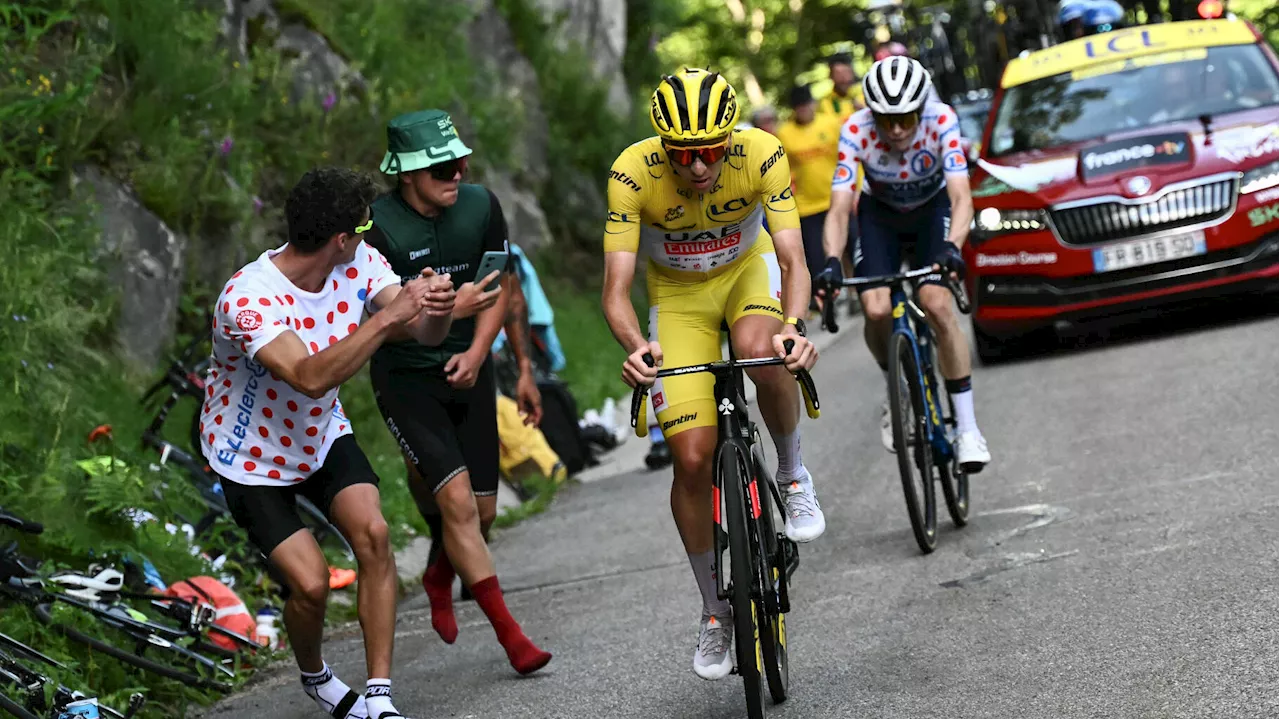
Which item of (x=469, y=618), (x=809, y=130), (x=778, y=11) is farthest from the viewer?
(x=778, y=11)

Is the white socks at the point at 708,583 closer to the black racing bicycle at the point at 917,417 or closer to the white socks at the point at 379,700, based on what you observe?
the white socks at the point at 379,700

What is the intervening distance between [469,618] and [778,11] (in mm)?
44387

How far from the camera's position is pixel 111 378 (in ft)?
37.3

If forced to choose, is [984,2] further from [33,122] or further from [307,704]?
[307,704]

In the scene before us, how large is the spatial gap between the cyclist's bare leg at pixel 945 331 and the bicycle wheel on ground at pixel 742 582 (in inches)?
125

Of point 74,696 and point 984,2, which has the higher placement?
point 74,696

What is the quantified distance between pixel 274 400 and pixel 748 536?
1.76 meters

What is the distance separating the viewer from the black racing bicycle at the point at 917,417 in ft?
28.9

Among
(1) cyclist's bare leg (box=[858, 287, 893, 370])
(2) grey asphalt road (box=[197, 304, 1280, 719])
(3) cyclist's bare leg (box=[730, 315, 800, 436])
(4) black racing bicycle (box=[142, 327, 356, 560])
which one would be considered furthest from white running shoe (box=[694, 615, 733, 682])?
(4) black racing bicycle (box=[142, 327, 356, 560])

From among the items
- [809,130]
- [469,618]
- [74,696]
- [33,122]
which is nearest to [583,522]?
[469,618]

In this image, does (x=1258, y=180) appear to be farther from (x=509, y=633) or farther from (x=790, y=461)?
(x=509, y=633)

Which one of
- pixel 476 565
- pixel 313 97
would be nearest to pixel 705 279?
pixel 476 565

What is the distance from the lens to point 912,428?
8.99m

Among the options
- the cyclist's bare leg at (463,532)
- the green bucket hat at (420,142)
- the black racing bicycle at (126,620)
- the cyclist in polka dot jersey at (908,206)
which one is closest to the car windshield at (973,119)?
the cyclist in polka dot jersey at (908,206)
